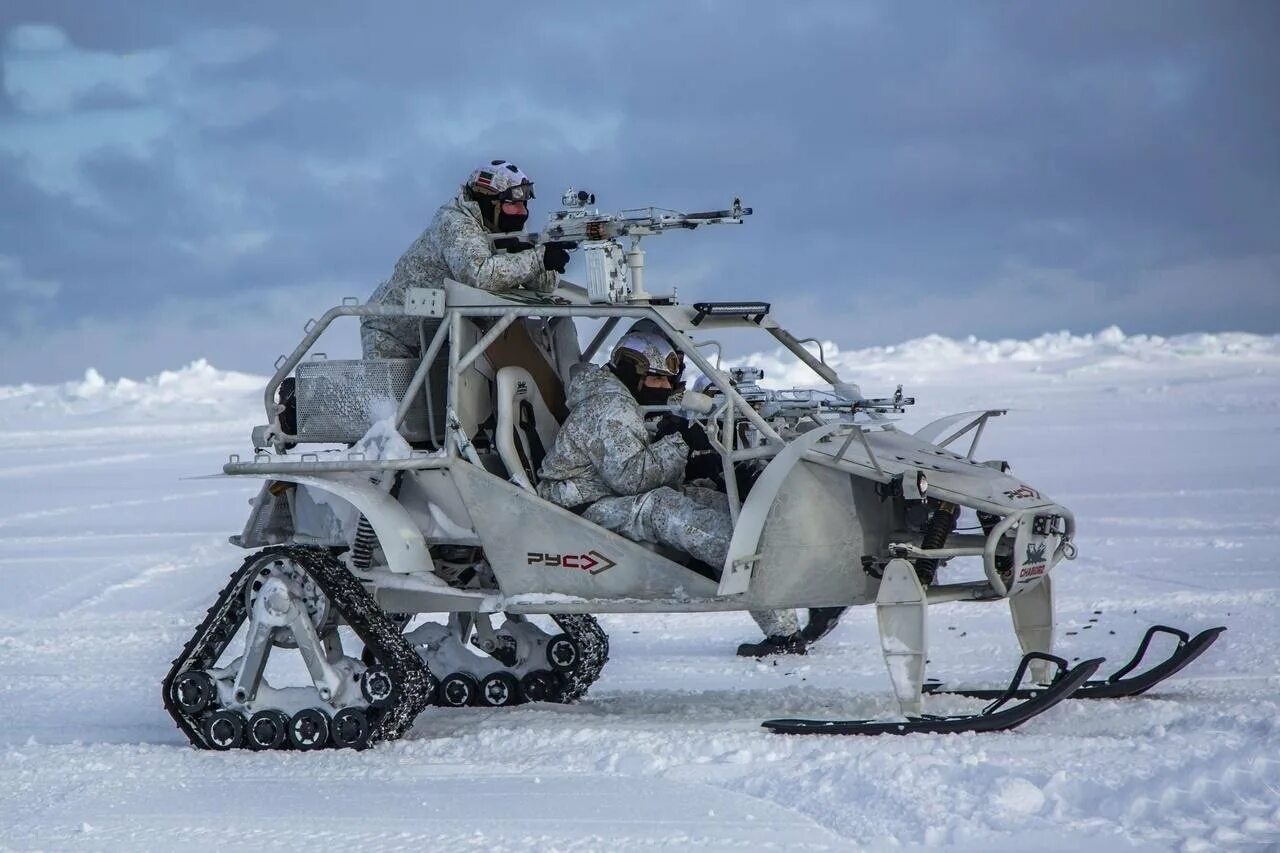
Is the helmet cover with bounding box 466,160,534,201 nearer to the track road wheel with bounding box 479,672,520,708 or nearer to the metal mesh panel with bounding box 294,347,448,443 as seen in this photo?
the metal mesh panel with bounding box 294,347,448,443

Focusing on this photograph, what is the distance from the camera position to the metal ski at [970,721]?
8.03 metres

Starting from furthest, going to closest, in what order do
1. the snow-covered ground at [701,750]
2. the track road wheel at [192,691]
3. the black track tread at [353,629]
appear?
the track road wheel at [192,691], the black track tread at [353,629], the snow-covered ground at [701,750]

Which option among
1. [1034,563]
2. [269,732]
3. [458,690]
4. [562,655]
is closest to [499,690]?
[458,690]

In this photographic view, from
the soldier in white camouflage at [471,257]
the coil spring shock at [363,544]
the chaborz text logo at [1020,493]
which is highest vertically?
the soldier in white camouflage at [471,257]

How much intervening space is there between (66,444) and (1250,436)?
96.2ft

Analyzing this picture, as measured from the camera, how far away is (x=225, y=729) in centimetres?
887

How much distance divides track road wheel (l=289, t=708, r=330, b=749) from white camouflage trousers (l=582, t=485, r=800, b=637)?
1.83 metres

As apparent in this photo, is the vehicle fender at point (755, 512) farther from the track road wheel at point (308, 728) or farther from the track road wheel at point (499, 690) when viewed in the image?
the track road wheel at point (499, 690)

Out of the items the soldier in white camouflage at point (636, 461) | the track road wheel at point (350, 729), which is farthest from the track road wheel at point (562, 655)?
the track road wheel at point (350, 729)

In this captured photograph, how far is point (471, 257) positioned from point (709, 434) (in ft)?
6.08

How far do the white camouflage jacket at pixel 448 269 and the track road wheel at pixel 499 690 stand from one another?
7.25 feet

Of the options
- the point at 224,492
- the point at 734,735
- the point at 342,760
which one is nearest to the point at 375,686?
the point at 342,760

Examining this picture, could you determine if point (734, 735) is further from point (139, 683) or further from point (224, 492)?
point (224, 492)

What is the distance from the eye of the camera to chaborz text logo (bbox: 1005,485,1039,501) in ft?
27.5
